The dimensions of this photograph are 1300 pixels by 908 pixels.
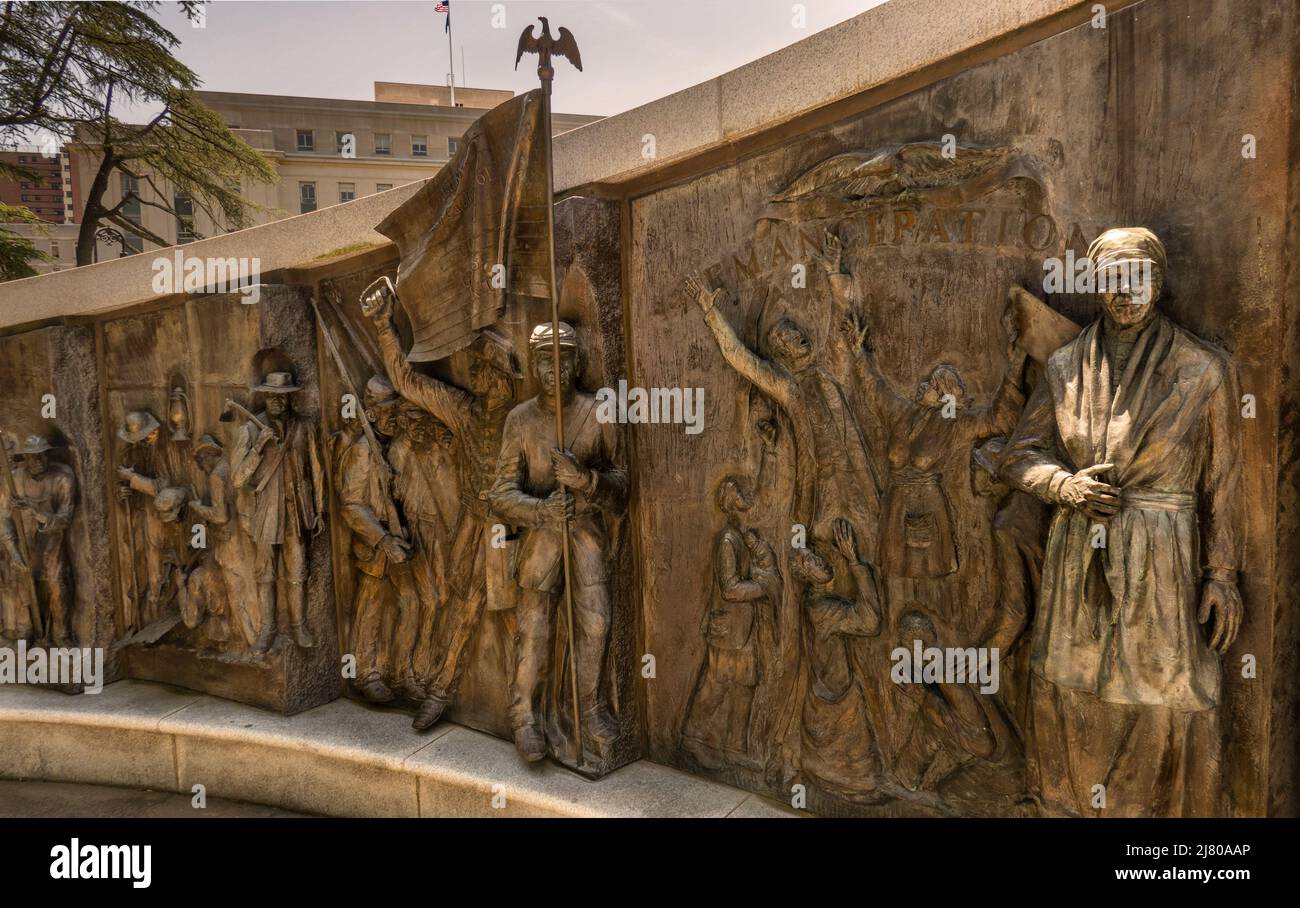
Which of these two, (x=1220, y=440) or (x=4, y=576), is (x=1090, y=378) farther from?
(x=4, y=576)

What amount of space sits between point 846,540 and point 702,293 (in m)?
1.48

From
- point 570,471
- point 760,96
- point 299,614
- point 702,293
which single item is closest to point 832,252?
point 702,293

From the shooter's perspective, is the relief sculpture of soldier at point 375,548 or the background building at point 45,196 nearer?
the relief sculpture of soldier at point 375,548

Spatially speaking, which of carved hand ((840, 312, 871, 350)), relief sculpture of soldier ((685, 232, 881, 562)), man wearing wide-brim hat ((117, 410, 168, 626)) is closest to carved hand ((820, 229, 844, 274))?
relief sculpture of soldier ((685, 232, 881, 562))

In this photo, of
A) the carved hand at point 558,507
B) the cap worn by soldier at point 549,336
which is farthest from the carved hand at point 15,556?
the cap worn by soldier at point 549,336

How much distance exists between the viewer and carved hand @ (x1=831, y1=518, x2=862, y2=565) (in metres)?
4.52

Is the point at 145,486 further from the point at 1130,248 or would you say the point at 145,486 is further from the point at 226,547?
the point at 1130,248

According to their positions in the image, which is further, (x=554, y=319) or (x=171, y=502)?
(x=171, y=502)

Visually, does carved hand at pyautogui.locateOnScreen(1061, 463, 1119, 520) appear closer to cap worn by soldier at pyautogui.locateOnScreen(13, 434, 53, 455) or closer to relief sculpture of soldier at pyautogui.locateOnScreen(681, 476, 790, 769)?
relief sculpture of soldier at pyautogui.locateOnScreen(681, 476, 790, 769)

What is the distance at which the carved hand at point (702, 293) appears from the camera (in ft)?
15.9

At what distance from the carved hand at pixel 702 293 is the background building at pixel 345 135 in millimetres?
27721

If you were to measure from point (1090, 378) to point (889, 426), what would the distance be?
967 mm

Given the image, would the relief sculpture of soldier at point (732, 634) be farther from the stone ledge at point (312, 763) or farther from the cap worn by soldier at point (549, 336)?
the cap worn by soldier at point (549, 336)

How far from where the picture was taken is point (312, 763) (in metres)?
6.16
